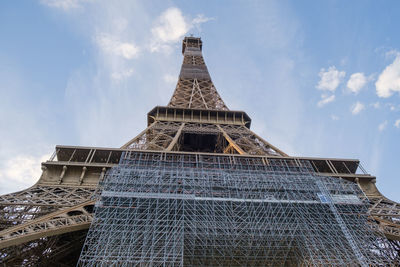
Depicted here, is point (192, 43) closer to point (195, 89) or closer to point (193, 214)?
point (195, 89)

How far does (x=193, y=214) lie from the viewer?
33.8 feet

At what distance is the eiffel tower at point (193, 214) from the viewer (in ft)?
31.3

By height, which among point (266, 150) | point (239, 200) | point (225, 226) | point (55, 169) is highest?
point (266, 150)

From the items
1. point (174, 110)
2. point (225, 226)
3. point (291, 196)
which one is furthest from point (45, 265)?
point (174, 110)

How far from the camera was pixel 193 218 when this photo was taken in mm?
10562

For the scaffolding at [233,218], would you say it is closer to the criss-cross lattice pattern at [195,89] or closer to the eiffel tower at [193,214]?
the eiffel tower at [193,214]

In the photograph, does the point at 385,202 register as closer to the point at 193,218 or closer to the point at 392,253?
the point at 392,253

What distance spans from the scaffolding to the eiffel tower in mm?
47

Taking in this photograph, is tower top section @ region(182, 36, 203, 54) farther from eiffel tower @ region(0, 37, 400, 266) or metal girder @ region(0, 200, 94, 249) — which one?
metal girder @ region(0, 200, 94, 249)

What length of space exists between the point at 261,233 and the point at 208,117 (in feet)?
43.9

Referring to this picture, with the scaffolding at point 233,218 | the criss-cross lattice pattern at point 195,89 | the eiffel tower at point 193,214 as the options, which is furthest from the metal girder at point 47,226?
the criss-cross lattice pattern at point 195,89

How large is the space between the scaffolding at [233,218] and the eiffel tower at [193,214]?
5cm

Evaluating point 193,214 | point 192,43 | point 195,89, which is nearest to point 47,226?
point 193,214

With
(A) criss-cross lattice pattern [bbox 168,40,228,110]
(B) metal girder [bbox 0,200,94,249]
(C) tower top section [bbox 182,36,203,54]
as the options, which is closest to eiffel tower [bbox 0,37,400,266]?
(B) metal girder [bbox 0,200,94,249]
